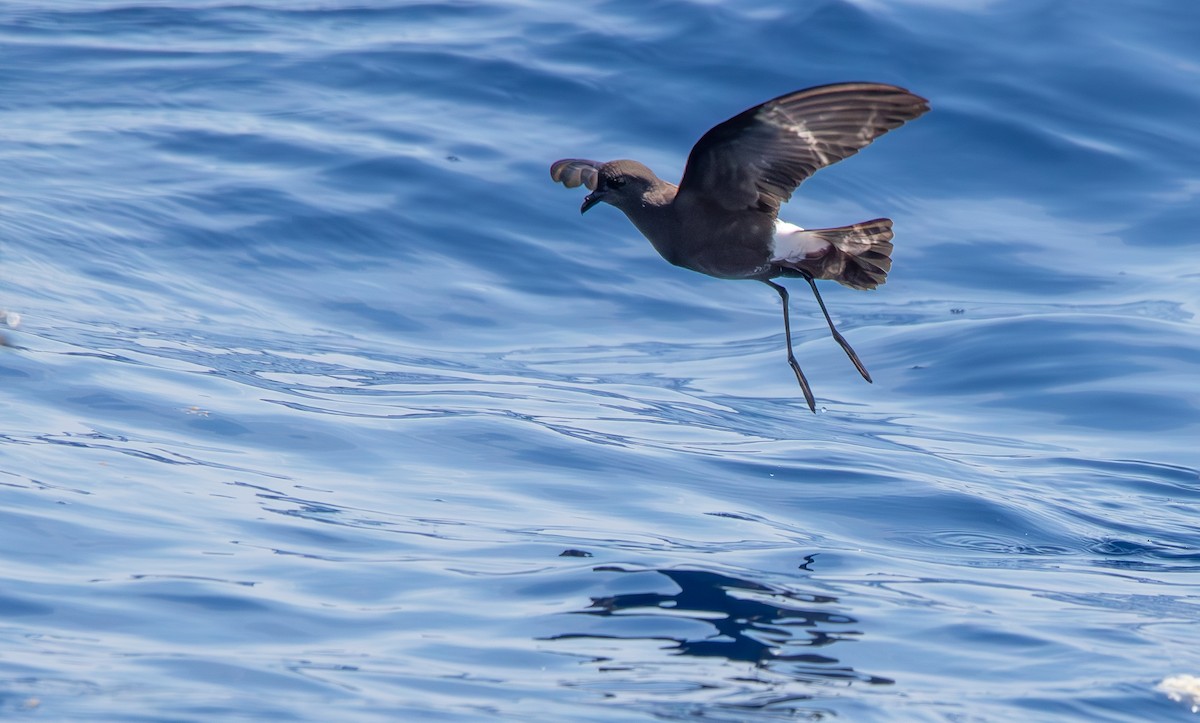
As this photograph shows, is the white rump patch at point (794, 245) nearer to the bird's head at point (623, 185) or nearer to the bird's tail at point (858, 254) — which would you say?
the bird's tail at point (858, 254)

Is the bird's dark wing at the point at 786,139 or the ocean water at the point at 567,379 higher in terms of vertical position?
the bird's dark wing at the point at 786,139

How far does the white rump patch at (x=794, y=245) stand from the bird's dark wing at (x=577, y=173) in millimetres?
780

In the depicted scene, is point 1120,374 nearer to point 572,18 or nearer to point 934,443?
point 934,443

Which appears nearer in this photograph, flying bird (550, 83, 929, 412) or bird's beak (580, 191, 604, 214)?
flying bird (550, 83, 929, 412)

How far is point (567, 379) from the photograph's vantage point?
8.20 m

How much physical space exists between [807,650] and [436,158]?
20.9ft

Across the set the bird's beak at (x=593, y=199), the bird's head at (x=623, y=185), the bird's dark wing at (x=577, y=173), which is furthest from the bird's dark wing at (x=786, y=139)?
the bird's dark wing at (x=577, y=173)

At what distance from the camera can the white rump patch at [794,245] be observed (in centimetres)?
541

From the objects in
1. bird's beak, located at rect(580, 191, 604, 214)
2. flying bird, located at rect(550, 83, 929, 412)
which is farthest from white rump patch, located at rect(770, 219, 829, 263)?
bird's beak, located at rect(580, 191, 604, 214)

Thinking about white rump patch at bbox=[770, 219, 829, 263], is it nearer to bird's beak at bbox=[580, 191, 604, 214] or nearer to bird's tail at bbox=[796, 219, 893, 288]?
bird's tail at bbox=[796, 219, 893, 288]

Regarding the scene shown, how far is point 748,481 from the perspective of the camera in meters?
6.55

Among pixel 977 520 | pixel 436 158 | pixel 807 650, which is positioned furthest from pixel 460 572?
pixel 436 158

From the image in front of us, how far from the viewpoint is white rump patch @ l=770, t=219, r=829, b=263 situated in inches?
213

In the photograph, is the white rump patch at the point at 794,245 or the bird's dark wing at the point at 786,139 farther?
the white rump patch at the point at 794,245
